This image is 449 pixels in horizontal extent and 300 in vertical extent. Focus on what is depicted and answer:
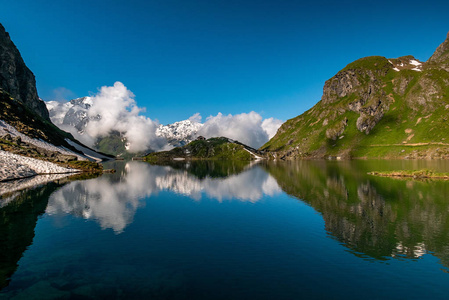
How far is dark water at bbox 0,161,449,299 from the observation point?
19188mm

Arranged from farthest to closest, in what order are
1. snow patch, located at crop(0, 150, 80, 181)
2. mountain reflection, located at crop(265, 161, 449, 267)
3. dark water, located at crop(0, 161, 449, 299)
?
snow patch, located at crop(0, 150, 80, 181), mountain reflection, located at crop(265, 161, 449, 267), dark water, located at crop(0, 161, 449, 299)

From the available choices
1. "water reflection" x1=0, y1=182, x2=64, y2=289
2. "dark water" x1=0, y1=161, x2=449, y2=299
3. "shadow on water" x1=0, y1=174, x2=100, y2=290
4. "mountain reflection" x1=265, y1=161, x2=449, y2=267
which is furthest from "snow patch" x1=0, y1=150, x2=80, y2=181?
"mountain reflection" x1=265, y1=161, x2=449, y2=267

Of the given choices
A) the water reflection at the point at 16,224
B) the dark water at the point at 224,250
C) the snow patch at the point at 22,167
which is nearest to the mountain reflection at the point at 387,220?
the dark water at the point at 224,250

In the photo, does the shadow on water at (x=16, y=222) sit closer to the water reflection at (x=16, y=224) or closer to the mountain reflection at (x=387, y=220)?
the water reflection at (x=16, y=224)

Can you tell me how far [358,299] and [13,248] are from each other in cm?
Answer: 3359

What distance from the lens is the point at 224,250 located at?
27.3 meters

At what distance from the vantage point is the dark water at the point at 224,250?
1919 cm

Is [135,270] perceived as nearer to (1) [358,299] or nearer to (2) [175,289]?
(2) [175,289]

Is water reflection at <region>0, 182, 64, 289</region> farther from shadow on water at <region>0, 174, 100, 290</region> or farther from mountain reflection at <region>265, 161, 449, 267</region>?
mountain reflection at <region>265, 161, 449, 267</region>

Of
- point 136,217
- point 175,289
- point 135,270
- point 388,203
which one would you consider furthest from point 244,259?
point 388,203

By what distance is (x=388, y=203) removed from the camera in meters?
49.5

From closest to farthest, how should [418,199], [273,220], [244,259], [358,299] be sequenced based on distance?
[358,299], [244,259], [273,220], [418,199]

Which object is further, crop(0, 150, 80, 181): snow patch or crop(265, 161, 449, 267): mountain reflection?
crop(0, 150, 80, 181): snow patch

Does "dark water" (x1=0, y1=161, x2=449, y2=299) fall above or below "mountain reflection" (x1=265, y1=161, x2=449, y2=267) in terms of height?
below
